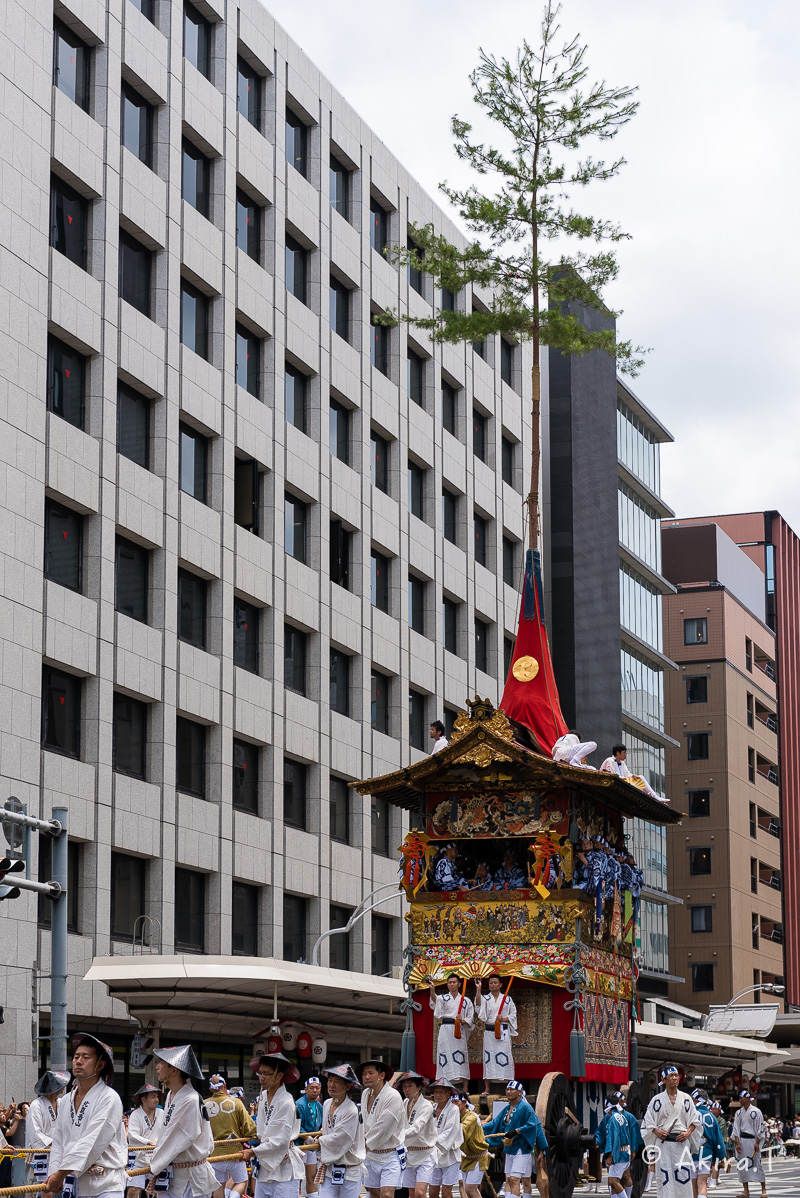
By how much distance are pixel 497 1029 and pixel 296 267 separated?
28.0m

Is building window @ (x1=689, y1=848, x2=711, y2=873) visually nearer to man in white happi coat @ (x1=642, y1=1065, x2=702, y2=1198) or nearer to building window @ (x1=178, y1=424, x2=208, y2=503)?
building window @ (x1=178, y1=424, x2=208, y2=503)

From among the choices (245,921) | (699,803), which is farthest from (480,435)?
(699,803)

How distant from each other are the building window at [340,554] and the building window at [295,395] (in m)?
2.93

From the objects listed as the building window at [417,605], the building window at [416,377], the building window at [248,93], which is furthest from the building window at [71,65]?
the building window at [417,605]

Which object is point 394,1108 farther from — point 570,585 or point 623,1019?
point 570,585

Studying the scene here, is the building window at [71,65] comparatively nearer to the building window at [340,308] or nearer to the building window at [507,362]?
the building window at [340,308]

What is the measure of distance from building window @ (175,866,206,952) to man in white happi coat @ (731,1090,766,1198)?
38.5 ft

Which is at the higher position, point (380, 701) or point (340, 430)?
point (340, 430)

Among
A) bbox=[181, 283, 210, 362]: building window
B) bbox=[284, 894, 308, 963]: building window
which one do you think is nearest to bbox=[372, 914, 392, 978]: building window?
bbox=[284, 894, 308, 963]: building window

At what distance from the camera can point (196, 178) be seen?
4088cm

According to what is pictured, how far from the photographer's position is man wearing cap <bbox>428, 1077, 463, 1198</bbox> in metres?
19.2

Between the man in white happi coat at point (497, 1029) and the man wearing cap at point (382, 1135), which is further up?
the man in white happi coat at point (497, 1029)

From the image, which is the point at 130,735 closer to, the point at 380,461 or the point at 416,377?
the point at 380,461

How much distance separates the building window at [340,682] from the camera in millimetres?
45844
